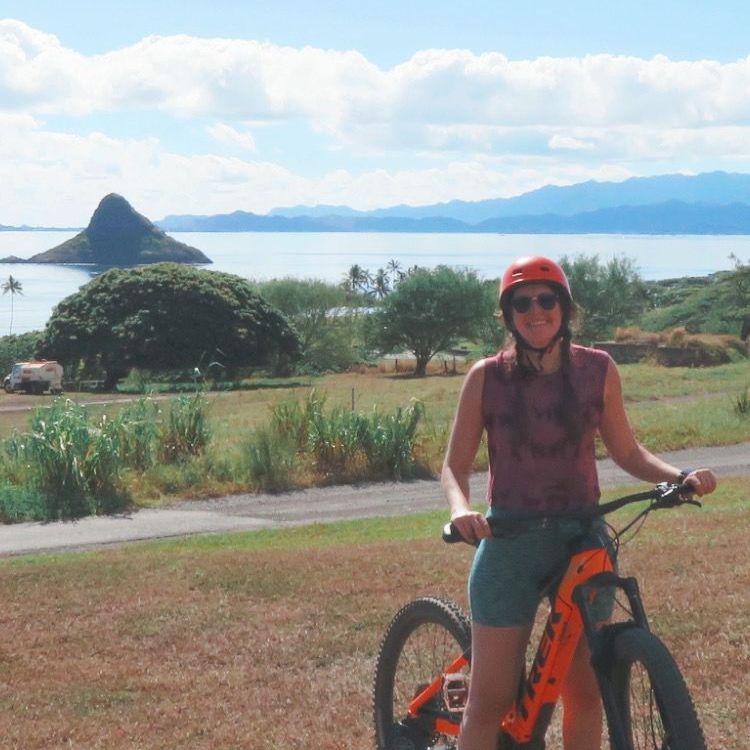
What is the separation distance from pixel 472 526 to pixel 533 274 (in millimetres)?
715

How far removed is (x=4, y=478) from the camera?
17.3 m

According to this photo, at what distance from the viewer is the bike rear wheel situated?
4.10 meters

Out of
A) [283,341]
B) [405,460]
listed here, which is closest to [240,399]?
[405,460]

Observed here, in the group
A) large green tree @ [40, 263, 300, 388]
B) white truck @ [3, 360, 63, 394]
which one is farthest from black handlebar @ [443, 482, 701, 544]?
large green tree @ [40, 263, 300, 388]

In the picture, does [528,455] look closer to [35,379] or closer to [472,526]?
[472,526]

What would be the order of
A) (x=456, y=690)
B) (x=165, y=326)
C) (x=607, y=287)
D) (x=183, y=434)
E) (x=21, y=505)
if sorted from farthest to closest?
(x=607, y=287), (x=165, y=326), (x=183, y=434), (x=21, y=505), (x=456, y=690)

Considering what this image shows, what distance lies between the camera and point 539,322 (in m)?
3.49

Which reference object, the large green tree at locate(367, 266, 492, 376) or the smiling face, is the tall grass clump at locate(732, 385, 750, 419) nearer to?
the smiling face

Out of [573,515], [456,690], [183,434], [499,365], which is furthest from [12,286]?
[573,515]

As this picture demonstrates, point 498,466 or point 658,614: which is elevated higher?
point 498,466

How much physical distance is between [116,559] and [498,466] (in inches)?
267

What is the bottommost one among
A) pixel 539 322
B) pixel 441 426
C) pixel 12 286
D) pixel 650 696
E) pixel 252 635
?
pixel 441 426

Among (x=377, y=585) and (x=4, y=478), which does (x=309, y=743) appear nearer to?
(x=377, y=585)

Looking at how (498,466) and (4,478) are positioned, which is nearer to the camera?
(498,466)
